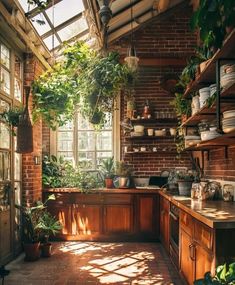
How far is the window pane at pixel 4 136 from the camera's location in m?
4.14

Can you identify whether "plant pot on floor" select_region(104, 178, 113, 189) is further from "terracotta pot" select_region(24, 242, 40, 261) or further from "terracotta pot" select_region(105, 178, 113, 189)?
"terracotta pot" select_region(24, 242, 40, 261)

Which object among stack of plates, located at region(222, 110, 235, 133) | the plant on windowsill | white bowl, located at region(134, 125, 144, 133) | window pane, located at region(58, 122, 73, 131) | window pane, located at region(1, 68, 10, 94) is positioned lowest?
the plant on windowsill

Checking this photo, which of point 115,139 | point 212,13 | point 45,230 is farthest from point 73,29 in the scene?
point 212,13

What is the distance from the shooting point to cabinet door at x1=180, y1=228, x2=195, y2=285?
2893 mm

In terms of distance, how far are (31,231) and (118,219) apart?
1.59 meters

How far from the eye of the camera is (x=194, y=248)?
9.19 ft

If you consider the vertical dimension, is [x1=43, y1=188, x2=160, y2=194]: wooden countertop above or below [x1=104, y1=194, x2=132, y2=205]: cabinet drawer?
above

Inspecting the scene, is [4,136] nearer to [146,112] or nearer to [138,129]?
[138,129]

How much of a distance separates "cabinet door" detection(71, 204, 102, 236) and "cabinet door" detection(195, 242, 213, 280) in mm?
3056

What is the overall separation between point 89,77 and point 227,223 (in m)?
2.33

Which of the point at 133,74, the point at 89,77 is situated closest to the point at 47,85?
the point at 89,77

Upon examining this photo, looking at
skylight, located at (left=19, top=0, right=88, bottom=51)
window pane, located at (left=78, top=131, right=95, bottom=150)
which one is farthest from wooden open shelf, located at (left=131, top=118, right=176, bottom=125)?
skylight, located at (left=19, top=0, right=88, bottom=51)

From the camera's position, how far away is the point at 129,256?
4.68m

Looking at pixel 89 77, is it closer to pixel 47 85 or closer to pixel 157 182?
pixel 47 85
